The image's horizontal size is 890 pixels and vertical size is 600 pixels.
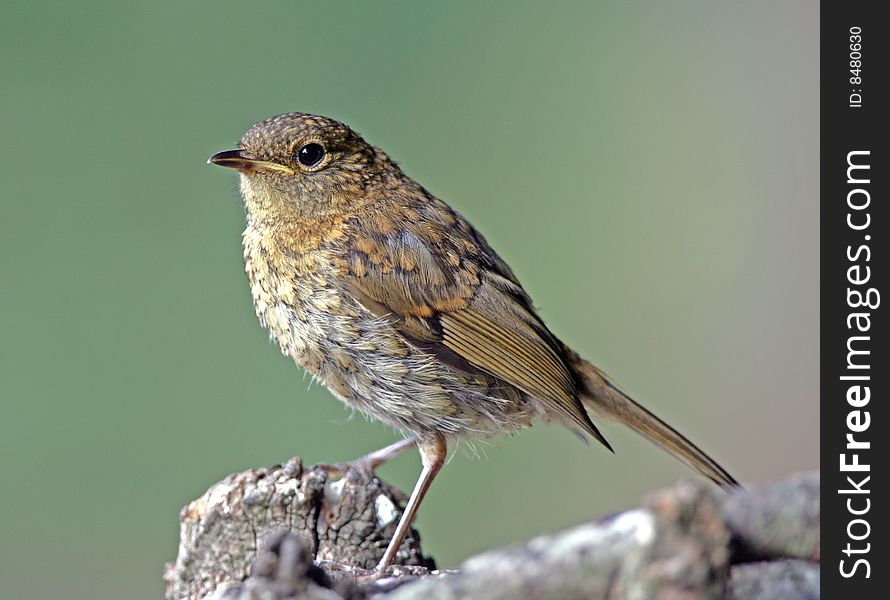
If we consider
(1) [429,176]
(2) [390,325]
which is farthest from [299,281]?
(1) [429,176]

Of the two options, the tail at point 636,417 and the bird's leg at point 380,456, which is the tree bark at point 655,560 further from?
the tail at point 636,417

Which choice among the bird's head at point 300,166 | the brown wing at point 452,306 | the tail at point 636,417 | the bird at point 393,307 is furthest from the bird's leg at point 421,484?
the bird's head at point 300,166

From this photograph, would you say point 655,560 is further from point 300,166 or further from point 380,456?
point 300,166

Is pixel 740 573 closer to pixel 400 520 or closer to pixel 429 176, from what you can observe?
pixel 400 520

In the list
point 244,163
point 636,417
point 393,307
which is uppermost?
point 244,163

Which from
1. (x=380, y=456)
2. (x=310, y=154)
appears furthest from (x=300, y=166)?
(x=380, y=456)

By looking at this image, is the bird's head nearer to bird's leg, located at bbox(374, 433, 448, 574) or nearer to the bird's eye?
the bird's eye
